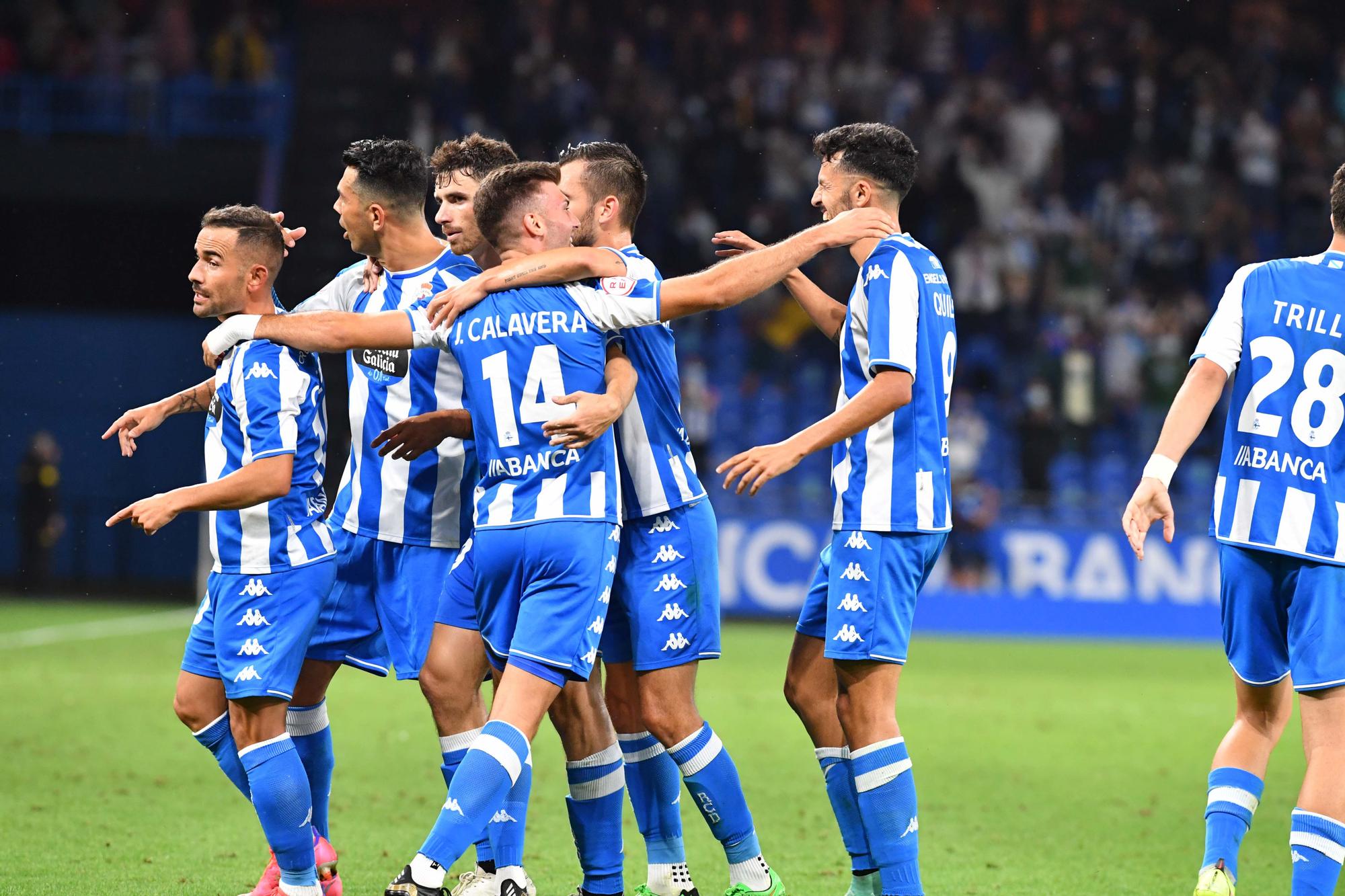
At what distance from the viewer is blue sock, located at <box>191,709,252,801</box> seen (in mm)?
4801

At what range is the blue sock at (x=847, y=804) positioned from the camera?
4.80 metres

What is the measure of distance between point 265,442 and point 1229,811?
3.11m

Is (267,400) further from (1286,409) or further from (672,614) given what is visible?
(1286,409)

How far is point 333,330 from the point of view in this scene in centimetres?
444

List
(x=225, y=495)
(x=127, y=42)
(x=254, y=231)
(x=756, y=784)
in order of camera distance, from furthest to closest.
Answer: (x=127, y=42), (x=756, y=784), (x=254, y=231), (x=225, y=495)

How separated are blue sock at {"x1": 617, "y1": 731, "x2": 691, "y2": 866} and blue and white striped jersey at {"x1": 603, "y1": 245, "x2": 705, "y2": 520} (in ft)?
2.57

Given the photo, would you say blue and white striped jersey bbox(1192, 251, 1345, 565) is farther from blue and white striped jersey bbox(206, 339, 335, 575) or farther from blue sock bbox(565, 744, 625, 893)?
blue and white striped jersey bbox(206, 339, 335, 575)

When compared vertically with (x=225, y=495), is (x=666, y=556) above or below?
below

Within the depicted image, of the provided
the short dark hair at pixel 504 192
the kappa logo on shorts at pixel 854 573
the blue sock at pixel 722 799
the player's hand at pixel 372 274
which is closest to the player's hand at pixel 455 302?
the short dark hair at pixel 504 192

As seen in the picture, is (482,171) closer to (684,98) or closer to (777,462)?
(777,462)

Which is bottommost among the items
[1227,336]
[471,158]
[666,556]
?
[666,556]

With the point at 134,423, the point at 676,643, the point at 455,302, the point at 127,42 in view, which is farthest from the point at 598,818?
the point at 127,42

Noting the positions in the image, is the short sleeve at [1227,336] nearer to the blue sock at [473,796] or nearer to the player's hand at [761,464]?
the player's hand at [761,464]

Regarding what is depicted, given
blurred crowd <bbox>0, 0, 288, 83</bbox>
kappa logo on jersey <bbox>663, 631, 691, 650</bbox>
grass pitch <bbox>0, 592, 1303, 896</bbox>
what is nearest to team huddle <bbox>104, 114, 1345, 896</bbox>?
kappa logo on jersey <bbox>663, 631, 691, 650</bbox>
